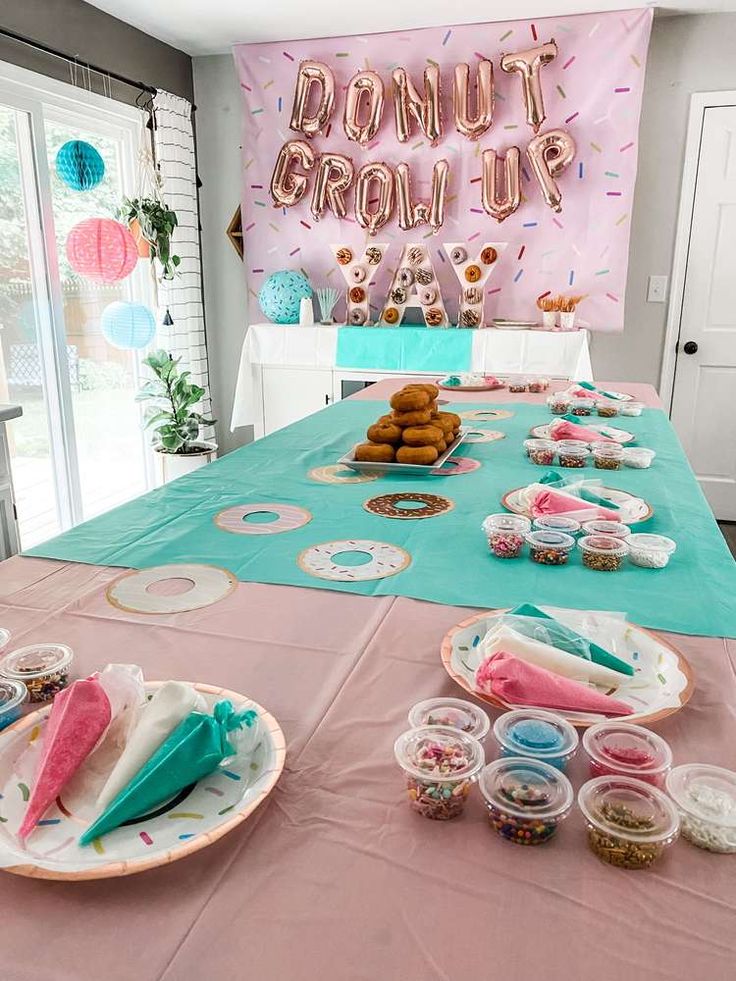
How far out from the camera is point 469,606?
40.2 inches

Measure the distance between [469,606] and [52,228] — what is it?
315cm

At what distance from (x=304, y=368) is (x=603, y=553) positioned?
313cm

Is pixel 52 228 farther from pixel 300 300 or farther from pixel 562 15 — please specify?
pixel 562 15

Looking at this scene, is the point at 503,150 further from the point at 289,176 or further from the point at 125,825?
the point at 125,825

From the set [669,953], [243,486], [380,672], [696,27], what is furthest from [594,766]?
[696,27]

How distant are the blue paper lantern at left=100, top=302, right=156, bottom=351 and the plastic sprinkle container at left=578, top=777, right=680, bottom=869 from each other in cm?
323

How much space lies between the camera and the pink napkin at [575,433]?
1824 mm

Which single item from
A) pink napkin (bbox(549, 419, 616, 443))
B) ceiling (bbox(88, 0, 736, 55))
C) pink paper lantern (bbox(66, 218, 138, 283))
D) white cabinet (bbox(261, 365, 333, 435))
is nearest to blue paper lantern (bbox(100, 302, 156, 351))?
pink paper lantern (bbox(66, 218, 138, 283))

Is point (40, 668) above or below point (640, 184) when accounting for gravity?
below

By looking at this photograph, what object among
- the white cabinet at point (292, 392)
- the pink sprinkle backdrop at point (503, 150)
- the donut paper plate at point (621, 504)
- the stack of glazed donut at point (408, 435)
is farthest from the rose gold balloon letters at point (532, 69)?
the donut paper plate at point (621, 504)

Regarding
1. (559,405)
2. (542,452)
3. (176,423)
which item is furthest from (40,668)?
(176,423)

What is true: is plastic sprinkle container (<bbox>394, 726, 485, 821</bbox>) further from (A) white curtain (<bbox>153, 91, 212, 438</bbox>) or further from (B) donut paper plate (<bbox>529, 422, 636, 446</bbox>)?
(A) white curtain (<bbox>153, 91, 212, 438</bbox>)

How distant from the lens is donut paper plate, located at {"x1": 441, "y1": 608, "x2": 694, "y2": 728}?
756mm

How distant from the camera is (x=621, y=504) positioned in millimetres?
1387
